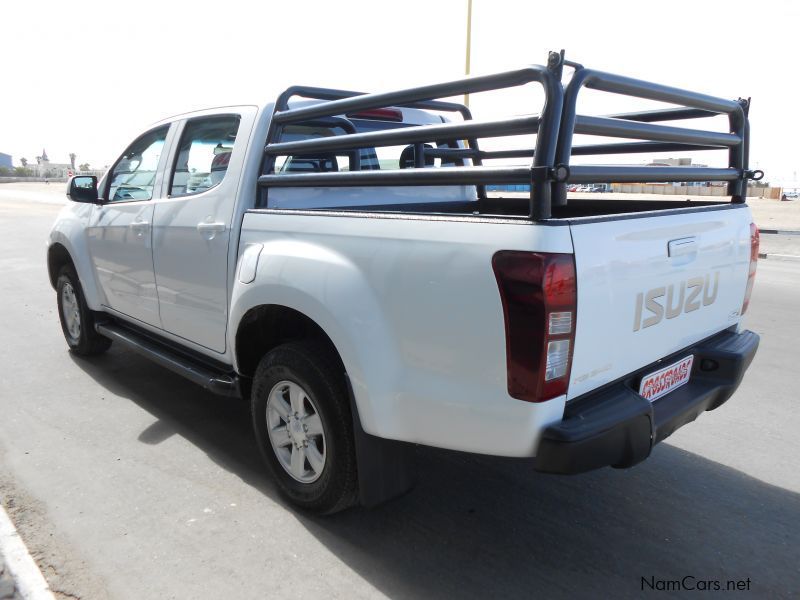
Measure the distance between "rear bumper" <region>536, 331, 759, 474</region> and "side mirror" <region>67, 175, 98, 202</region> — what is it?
3863mm

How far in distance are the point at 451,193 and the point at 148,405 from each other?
254 cm

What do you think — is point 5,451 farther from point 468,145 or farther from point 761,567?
point 761,567

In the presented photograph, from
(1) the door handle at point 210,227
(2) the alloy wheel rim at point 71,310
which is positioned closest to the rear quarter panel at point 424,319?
(1) the door handle at point 210,227

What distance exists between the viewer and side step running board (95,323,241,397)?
3398mm

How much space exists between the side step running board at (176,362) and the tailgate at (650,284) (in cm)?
195

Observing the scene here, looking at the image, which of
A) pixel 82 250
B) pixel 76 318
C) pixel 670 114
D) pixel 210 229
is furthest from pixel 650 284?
pixel 76 318

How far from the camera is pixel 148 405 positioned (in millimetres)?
4422

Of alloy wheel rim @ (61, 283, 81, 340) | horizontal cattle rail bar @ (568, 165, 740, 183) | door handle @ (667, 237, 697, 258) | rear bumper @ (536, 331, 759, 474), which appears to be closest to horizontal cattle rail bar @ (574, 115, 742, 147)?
horizontal cattle rail bar @ (568, 165, 740, 183)

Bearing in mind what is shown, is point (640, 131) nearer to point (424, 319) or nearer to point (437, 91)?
point (437, 91)

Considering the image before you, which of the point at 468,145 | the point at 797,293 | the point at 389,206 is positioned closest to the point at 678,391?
the point at 389,206

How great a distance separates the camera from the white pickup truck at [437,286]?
2.11m

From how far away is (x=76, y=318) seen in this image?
535cm

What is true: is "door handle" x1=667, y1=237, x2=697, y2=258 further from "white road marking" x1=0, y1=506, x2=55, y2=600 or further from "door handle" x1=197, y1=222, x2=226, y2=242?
"white road marking" x1=0, y1=506, x2=55, y2=600

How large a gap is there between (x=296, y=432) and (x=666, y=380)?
1659 millimetres
